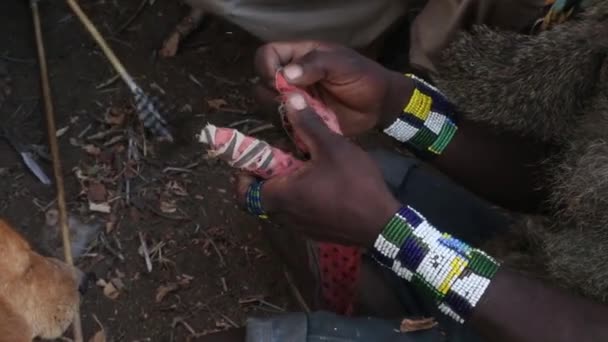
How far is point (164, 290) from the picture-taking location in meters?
1.99

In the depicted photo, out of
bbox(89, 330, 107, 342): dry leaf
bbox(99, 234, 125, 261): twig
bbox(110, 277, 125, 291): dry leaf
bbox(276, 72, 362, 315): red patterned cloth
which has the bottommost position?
bbox(89, 330, 107, 342): dry leaf

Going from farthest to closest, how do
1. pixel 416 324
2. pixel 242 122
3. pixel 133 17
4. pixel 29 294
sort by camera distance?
1. pixel 133 17
2. pixel 242 122
3. pixel 416 324
4. pixel 29 294

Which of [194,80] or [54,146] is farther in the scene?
[194,80]

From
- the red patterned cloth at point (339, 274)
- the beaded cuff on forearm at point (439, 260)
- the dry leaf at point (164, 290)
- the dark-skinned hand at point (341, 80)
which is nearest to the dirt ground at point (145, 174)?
the dry leaf at point (164, 290)

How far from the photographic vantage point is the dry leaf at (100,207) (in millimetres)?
2096

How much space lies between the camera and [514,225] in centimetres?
158

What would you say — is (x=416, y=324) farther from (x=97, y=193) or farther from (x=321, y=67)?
(x=97, y=193)

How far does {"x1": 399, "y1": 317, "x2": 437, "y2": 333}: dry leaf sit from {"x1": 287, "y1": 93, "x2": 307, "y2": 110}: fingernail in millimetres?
412

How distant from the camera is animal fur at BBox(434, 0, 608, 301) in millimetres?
1298

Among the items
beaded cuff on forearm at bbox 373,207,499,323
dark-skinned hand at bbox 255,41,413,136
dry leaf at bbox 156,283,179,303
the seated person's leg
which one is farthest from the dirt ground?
beaded cuff on forearm at bbox 373,207,499,323

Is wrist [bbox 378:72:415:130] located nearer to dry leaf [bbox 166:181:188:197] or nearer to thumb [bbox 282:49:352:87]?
thumb [bbox 282:49:352:87]

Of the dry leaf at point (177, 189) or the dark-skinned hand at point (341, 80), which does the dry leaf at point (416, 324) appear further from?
the dry leaf at point (177, 189)

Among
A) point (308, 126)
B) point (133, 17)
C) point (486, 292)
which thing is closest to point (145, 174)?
point (133, 17)

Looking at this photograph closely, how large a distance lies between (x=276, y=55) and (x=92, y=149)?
0.99m
